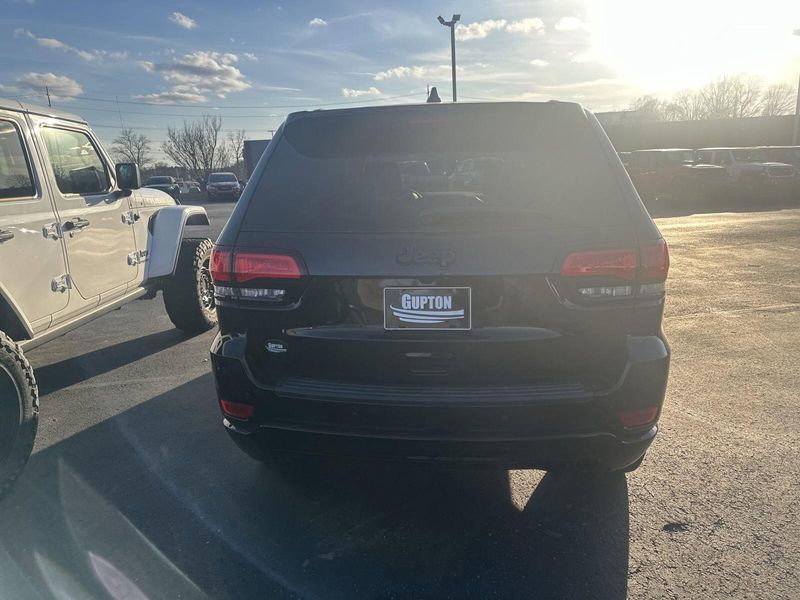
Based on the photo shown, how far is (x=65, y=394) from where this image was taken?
4.54m

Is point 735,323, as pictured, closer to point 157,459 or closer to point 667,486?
point 667,486

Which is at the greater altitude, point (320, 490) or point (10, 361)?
point (10, 361)

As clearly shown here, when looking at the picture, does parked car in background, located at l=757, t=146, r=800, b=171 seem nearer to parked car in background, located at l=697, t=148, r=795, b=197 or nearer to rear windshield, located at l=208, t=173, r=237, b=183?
Answer: parked car in background, located at l=697, t=148, r=795, b=197

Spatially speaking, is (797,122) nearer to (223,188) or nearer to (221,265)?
(223,188)

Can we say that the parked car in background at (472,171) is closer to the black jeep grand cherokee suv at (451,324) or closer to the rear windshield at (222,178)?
the black jeep grand cherokee suv at (451,324)

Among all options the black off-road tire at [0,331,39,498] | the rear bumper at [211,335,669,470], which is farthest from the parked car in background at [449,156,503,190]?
the black off-road tire at [0,331,39,498]

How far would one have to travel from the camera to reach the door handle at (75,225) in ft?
13.3

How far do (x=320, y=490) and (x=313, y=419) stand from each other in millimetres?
874

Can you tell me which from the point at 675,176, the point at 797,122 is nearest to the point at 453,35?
the point at 675,176

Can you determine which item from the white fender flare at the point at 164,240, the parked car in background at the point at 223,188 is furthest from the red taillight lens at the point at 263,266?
the parked car in background at the point at 223,188

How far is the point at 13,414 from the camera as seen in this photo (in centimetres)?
310

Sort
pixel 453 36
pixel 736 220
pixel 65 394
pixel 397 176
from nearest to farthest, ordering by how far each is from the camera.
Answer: pixel 397 176
pixel 65 394
pixel 736 220
pixel 453 36

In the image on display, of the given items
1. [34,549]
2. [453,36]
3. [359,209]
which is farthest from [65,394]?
[453,36]

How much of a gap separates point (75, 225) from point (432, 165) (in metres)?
2.76
